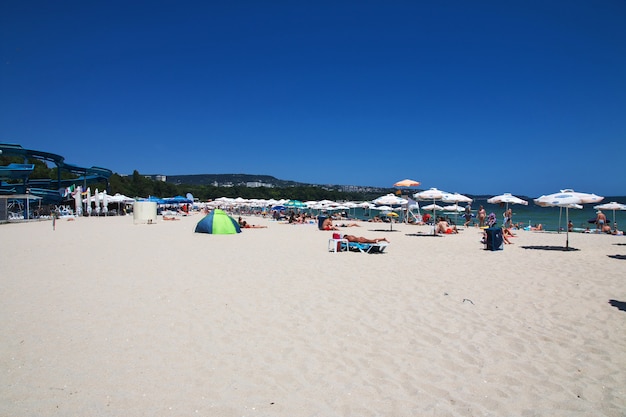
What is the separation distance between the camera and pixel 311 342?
3.92 m

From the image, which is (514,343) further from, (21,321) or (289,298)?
(21,321)

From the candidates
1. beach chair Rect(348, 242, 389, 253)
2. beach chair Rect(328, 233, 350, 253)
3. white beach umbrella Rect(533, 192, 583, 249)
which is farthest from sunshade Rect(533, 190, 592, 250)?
beach chair Rect(328, 233, 350, 253)

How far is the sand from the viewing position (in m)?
2.80

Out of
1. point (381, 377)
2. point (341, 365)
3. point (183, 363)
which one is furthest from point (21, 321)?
point (381, 377)

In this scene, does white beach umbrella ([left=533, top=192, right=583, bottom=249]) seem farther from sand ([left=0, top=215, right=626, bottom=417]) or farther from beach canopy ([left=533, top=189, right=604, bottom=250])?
A: sand ([left=0, top=215, right=626, bottom=417])

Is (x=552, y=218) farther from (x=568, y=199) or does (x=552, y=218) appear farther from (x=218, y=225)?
(x=218, y=225)

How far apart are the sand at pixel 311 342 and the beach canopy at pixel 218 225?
8525 mm

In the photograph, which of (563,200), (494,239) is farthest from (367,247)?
(563,200)

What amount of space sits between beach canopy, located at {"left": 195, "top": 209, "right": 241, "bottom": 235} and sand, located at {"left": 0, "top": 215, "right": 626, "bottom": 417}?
336 inches

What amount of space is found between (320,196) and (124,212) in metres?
57.7

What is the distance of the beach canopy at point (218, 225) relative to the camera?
16406 mm

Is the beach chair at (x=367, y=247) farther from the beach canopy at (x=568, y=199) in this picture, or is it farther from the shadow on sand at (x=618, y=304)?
the shadow on sand at (x=618, y=304)

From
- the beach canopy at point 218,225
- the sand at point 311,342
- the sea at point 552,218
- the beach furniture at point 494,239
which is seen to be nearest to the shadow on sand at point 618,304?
the sand at point 311,342

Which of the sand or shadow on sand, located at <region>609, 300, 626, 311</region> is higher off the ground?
shadow on sand, located at <region>609, 300, 626, 311</region>
